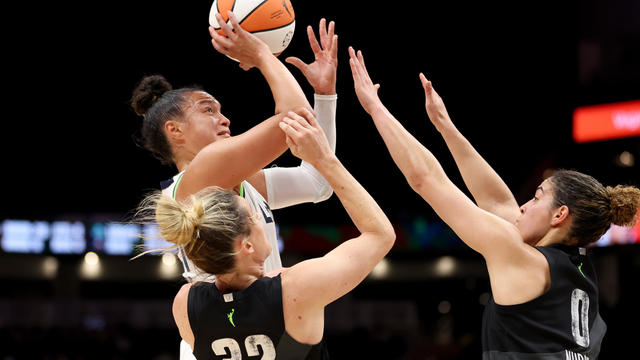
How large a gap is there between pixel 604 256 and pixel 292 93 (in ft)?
40.9

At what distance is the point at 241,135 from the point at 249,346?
30.8 inches

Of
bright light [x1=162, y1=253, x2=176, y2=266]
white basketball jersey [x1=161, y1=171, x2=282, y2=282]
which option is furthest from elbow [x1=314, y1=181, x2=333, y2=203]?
bright light [x1=162, y1=253, x2=176, y2=266]

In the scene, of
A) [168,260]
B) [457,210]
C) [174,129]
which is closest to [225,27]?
[174,129]

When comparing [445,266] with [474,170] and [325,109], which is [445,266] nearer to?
[474,170]

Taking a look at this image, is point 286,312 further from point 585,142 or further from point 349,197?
point 585,142

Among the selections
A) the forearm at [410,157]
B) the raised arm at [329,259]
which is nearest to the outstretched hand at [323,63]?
the forearm at [410,157]

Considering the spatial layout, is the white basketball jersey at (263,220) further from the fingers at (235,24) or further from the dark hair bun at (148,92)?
the fingers at (235,24)

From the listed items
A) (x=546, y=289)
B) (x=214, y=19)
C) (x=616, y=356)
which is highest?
(x=214, y=19)

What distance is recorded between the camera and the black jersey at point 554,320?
101 inches

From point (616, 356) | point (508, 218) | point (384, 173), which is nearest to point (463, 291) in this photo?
point (384, 173)

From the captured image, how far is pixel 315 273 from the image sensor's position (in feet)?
7.20

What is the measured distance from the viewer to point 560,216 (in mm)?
2695

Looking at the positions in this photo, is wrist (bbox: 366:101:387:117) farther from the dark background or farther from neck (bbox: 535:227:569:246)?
the dark background

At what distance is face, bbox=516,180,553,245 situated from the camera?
275cm
